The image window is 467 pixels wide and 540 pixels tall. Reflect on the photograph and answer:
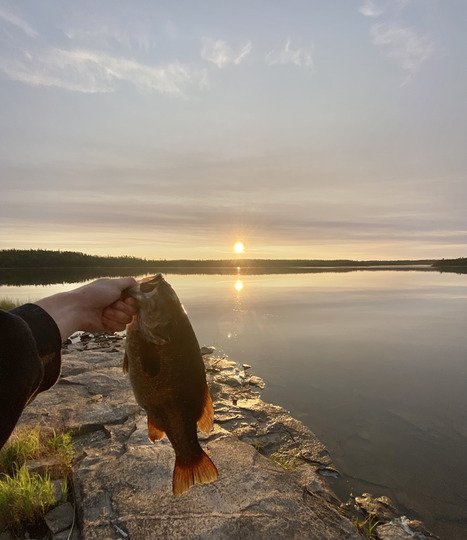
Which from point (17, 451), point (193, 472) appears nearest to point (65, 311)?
point (193, 472)

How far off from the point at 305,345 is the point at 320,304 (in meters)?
13.3

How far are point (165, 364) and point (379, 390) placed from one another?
29.1 ft

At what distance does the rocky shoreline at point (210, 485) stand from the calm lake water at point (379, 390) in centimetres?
55

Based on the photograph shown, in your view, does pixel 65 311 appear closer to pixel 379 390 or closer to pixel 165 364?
pixel 165 364

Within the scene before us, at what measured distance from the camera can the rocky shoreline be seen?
4.10 m

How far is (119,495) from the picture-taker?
15.0ft

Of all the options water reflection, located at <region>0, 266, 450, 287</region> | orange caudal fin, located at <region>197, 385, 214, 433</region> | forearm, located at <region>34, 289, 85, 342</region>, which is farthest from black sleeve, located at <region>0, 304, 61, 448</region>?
water reflection, located at <region>0, 266, 450, 287</region>

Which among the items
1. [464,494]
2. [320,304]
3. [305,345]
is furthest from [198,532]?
[320,304]

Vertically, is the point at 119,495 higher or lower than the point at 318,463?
higher

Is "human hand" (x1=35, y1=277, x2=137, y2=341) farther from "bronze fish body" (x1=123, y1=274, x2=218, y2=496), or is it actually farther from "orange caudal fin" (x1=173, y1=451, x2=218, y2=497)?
"orange caudal fin" (x1=173, y1=451, x2=218, y2=497)

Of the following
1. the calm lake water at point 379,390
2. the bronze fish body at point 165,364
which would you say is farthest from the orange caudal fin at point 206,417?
→ the calm lake water at point 379,390

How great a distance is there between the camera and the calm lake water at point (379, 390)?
631 centimetres

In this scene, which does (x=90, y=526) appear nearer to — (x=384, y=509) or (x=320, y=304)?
(x=384, y=509)

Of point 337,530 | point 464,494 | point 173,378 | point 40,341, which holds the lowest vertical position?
point 464,494
